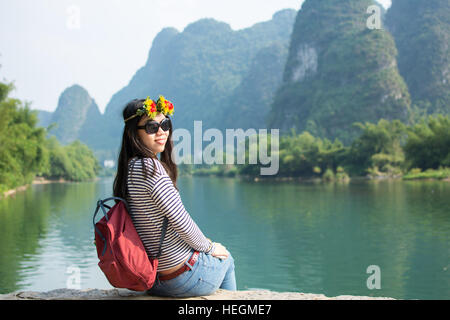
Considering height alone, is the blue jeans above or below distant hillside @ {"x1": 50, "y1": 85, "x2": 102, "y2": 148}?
below

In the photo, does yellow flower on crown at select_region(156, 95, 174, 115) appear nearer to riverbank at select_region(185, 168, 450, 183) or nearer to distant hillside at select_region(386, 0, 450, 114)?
riverbank at select_region(185, 168, 450, 183)

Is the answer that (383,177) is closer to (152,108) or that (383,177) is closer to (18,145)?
(18,145)

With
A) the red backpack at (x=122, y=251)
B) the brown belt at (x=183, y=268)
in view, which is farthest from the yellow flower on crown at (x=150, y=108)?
the brown belt at (x=183, y=268)

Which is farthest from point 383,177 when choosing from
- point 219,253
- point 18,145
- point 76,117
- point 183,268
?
point 76,117

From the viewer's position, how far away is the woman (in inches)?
91.1

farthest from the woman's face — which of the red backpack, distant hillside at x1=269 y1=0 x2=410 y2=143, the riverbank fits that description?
distant hillside at x1=269 y1=0 x2=410 y2=143

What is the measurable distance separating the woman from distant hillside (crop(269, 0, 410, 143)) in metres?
73.5

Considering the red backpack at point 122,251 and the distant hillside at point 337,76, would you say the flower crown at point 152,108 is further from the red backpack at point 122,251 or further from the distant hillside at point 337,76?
the distant hillside at point 337,76

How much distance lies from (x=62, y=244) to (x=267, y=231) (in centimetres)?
483

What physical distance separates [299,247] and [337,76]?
82.0 metres

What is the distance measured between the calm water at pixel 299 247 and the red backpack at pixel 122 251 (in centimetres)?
466

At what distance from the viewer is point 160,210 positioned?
2.33 metres

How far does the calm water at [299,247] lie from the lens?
22.9ft

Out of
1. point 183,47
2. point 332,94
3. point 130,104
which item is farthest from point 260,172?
point 183,47
